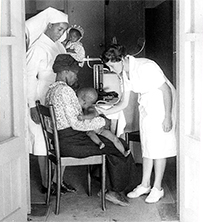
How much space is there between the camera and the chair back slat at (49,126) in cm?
331

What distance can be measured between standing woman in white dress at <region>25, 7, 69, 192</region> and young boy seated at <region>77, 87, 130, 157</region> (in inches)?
11.5

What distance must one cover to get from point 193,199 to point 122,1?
4199mm

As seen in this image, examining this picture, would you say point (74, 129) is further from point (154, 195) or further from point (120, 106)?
point (154, 195)

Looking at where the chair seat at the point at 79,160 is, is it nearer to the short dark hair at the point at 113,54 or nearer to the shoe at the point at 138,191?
the shoe at the point at 138,191

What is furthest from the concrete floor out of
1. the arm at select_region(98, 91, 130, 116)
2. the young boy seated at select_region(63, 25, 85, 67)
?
the young boy seated at select_region(63, 25, 85, 67)

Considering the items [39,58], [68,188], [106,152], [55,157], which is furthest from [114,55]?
[68,188]

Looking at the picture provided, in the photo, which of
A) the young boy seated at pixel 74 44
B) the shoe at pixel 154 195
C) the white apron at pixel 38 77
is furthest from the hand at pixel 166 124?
the young boy seated at pixel 74 44

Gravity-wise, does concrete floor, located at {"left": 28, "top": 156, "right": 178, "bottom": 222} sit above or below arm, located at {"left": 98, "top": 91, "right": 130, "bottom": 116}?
below

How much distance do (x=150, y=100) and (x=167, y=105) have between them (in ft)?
0.44

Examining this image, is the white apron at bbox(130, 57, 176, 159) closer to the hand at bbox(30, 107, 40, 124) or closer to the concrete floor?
the concrete floor

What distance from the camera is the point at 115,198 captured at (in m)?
3.74

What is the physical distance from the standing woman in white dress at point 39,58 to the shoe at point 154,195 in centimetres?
89

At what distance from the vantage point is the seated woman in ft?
11.4

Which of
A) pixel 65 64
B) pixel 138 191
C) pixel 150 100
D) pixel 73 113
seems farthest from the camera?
pixel 138 191
